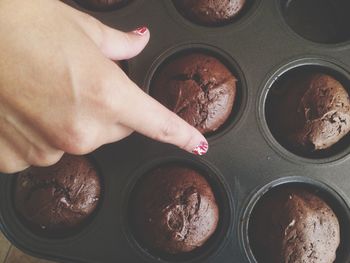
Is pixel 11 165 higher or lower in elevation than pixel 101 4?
lower

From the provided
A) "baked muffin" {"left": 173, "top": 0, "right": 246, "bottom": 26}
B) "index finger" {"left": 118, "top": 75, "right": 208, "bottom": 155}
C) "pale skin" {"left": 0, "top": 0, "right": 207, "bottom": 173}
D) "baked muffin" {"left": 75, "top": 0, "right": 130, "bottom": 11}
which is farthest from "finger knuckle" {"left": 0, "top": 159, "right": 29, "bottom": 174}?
"baked muffin" {"left": 173, "top": 0, "right": 246, "bottom": 26}

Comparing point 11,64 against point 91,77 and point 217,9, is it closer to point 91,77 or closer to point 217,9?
point 91,77

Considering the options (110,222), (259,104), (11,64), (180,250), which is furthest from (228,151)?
(11,64)

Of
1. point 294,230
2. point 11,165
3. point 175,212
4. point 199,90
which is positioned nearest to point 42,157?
point 11,165

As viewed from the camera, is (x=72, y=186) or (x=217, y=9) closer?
(x=72, y=186)

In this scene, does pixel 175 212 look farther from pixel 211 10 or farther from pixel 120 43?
pixel 211 10

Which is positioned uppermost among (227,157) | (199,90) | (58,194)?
(199,90)
